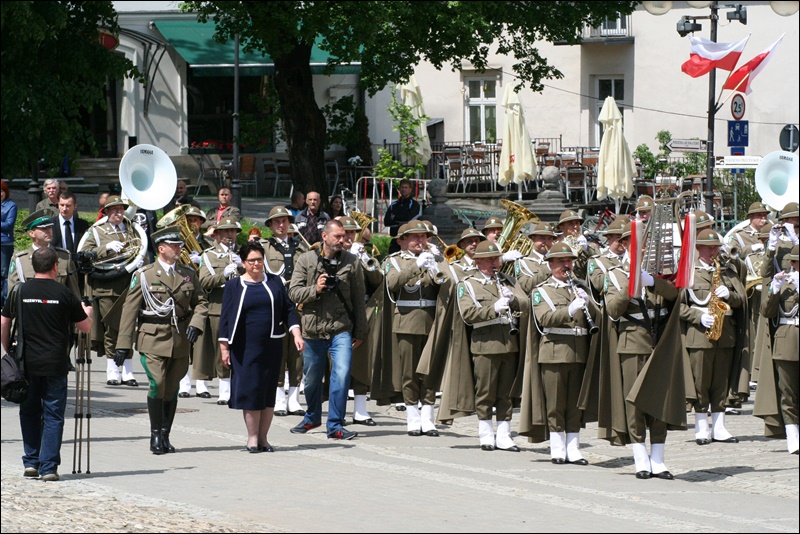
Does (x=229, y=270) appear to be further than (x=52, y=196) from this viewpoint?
No

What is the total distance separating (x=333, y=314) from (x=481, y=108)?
3090cm

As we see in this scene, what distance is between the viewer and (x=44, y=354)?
410 inches

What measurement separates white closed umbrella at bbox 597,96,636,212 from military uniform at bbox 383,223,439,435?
17.6 meters

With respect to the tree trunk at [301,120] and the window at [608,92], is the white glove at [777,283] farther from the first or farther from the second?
the window at [608,92]

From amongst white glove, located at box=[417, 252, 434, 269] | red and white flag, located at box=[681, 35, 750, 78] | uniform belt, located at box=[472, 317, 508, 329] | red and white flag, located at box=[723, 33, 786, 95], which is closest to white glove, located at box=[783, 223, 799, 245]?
uniform belt, located at box=[472, 317, 508, 329]

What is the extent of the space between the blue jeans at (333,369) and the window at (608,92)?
98.9 feet

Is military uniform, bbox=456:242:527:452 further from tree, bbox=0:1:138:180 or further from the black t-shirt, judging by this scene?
A: tree, bbox=0:1:138:180


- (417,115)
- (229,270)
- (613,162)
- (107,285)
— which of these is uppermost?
(417,115)

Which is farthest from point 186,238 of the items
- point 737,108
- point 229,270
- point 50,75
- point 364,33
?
point 737,108

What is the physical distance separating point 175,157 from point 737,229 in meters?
22.1

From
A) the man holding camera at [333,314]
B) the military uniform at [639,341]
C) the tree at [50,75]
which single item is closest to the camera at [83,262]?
the tree at [50,75]

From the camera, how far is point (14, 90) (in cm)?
1257

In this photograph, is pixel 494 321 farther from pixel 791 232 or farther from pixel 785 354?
pixel 791 232

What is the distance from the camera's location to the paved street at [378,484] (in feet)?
A: 30.0
